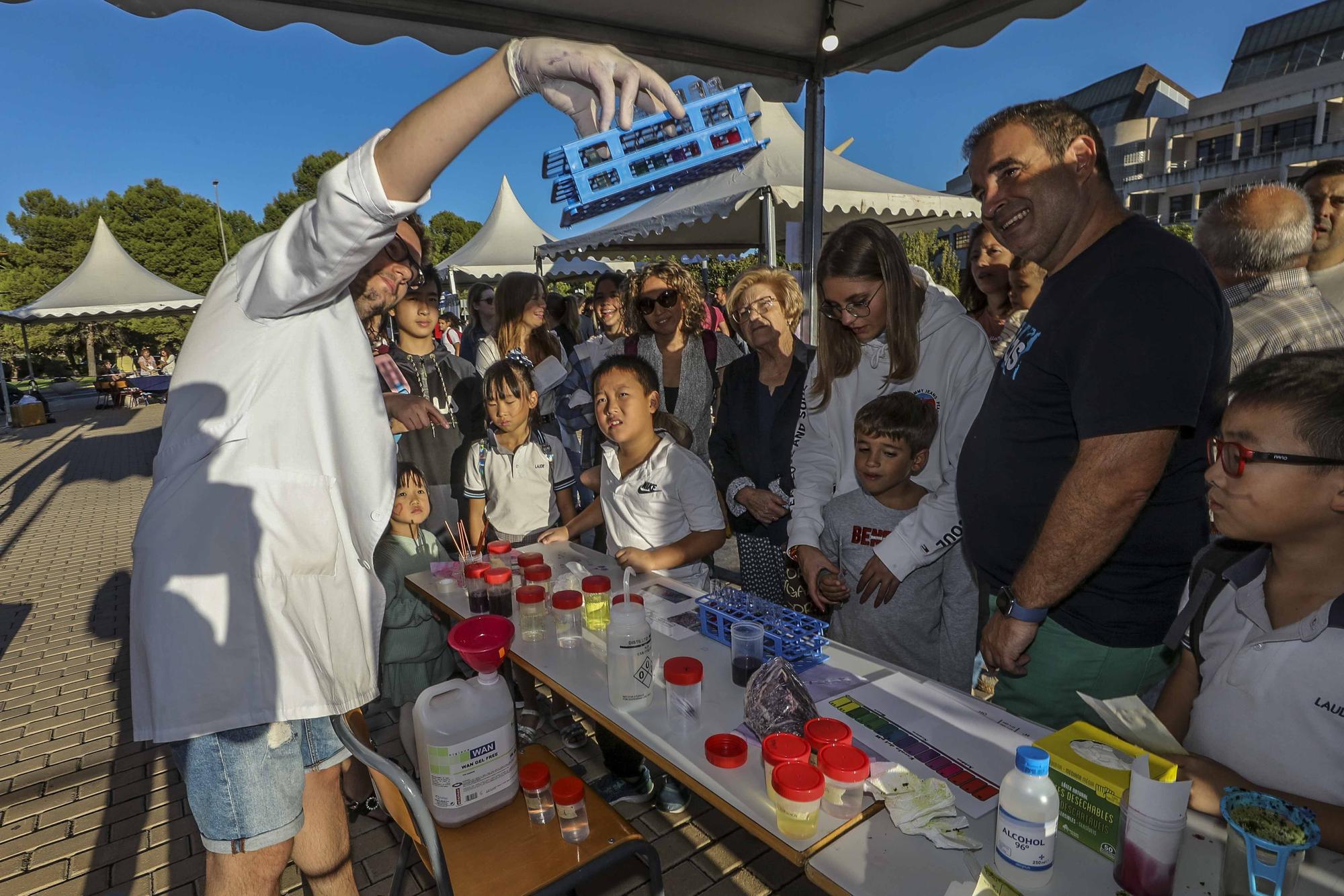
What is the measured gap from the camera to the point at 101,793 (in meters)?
3.11

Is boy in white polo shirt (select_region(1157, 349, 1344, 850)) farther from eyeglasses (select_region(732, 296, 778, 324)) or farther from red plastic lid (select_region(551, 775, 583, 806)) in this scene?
eyeglasses (select_region(732, 296, 778, 324))

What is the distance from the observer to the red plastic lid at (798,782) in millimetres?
1170

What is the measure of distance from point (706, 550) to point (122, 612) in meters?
5.24

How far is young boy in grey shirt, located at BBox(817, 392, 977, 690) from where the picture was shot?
2.34m

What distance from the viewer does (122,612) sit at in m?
5.30

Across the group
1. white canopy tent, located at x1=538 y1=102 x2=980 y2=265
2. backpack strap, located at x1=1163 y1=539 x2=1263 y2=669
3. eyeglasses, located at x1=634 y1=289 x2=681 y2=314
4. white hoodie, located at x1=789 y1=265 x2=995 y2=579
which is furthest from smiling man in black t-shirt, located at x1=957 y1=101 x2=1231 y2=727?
white canopy tent, located at x1=538 y1=102 x2=980 y2=265

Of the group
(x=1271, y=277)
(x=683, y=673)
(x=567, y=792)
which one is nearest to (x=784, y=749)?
(x=683, y=673)

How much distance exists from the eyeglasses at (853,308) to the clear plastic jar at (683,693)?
1.41 meters

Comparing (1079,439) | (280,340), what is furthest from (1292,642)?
(280,340)

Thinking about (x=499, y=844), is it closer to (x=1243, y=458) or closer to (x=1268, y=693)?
(x=1268, y=693)

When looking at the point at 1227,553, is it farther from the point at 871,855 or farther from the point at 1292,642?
the point at 871,855

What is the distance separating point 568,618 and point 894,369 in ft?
4.70

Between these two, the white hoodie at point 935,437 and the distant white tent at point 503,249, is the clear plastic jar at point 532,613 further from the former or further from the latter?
the distant white tent at point 503,249

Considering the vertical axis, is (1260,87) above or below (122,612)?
above
